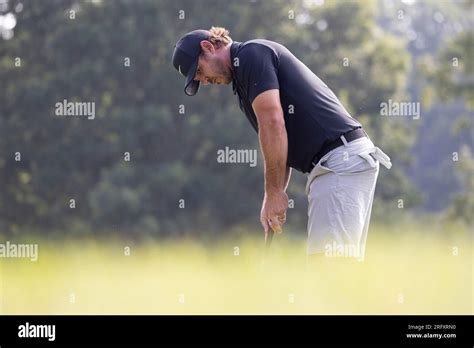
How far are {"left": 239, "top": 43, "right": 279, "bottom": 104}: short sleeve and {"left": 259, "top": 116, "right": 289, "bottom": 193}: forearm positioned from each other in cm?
14

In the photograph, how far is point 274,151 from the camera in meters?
4.62

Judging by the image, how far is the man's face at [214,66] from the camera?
188 inches

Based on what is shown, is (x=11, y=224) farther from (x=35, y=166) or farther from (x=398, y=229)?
(x=398, y=229)

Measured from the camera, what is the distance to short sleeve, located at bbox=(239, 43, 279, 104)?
15.1ft

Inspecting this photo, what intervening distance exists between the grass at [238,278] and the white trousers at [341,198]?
0.39ft
